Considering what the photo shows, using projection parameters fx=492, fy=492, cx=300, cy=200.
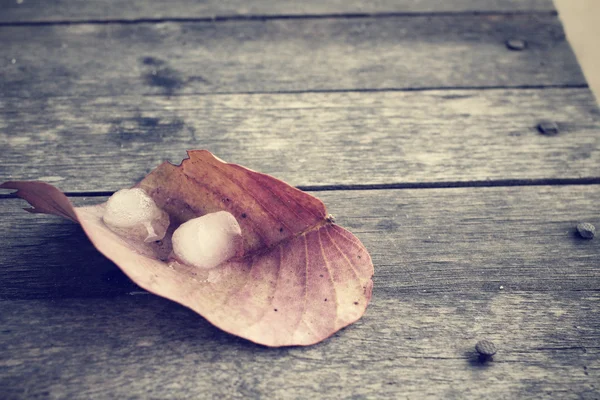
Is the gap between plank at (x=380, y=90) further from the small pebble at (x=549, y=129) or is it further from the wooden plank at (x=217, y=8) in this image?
the wooden plank at (x=217, y=8)

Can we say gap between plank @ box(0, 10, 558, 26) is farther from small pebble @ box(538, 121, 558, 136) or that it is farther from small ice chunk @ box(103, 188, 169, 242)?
small ice chunk @ box(103, 188, 169, 242)

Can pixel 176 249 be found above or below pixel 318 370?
above

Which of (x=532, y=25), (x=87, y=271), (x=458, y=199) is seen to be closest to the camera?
(x=87, y=271)

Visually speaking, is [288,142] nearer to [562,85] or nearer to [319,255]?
[319,255]

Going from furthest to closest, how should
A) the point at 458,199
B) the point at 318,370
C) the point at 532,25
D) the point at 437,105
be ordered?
1. the point at 532,25
2. the point at 437,105
3. the point at 458,199
4. the point at 318,370

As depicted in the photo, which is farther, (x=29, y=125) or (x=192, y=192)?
(x=29, y=125)

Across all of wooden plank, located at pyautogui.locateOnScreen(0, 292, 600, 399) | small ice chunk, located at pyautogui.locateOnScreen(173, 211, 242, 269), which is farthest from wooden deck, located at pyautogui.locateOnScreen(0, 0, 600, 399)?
small ice chunk, located at pyautogui.locateOnScreen(173, 211, 242, 269)

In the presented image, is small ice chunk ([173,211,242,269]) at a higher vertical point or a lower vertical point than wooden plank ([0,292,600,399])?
higher

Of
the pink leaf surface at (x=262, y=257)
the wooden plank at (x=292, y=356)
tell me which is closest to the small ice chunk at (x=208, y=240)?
the pink leaf surface at (x=262, y=257)

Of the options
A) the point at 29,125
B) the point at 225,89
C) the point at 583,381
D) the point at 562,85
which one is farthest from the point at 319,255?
the point at 562,85
